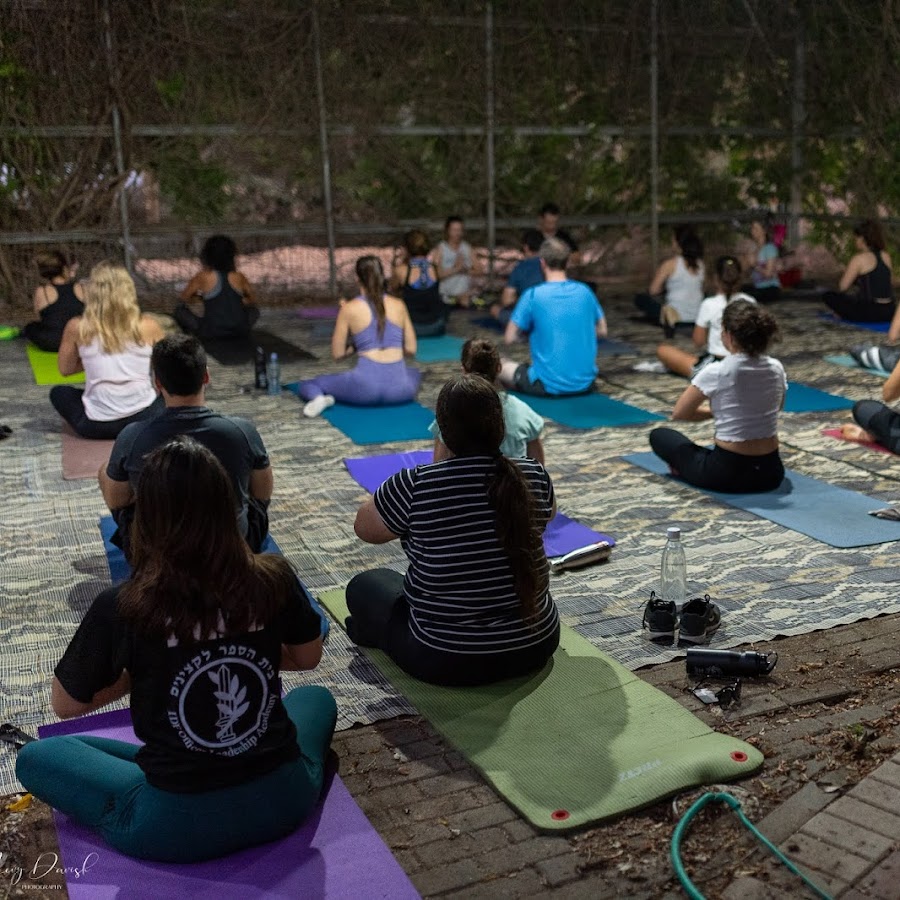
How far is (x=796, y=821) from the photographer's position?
2.70 m

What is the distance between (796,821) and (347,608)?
1.66 m

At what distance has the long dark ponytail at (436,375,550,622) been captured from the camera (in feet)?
10.4

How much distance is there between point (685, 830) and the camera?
2697 millimetres

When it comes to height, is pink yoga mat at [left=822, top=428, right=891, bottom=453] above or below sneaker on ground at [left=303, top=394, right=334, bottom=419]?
below

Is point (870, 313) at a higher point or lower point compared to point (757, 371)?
lower

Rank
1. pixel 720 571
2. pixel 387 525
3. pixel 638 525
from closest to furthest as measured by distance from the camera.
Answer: pixel 387 525, pixel 720 571, pixel 638 525

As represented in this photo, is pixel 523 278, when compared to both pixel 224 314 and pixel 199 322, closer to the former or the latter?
pixel 224 314

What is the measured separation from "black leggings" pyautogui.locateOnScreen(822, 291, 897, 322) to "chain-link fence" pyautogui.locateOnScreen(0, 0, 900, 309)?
2281mm

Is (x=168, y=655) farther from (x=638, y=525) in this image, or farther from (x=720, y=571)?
(x=638, y=525)

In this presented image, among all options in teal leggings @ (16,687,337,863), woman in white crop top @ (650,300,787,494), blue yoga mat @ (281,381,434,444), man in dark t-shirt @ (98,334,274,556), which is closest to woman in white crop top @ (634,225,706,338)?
blue yoga mat @ (281,381,434,444)

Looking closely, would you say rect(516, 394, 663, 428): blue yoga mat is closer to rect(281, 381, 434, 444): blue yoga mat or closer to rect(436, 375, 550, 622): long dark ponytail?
rect(281, 381, 434, 444): blue yoga mat

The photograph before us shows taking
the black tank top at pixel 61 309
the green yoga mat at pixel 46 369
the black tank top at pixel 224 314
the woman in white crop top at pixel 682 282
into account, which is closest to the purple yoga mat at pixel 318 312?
the black tank top at pixel 224 314

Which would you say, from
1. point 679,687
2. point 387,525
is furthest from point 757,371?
point 387,525

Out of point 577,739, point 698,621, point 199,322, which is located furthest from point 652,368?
point 577,739
